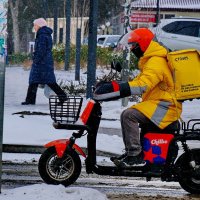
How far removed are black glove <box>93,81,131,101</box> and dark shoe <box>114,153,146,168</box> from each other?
2.19 ft

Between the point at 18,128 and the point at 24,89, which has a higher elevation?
the point at 18,128

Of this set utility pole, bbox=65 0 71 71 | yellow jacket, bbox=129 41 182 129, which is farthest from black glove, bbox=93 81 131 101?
utility pole, bbox=65 0 71 71

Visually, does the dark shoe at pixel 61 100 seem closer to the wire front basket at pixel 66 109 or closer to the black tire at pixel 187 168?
the wire front basket at pixel 66 109

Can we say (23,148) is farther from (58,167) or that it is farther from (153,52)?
(153,52)

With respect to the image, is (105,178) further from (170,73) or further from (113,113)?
(113,113)

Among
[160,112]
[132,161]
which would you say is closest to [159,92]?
[160,112]

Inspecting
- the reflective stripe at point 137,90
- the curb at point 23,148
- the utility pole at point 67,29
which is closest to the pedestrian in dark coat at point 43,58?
the curb at point 23,148

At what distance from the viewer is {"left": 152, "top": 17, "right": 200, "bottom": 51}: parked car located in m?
28.5

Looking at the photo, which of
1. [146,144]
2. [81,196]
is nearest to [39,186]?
[81,196]

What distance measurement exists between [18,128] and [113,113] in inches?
164

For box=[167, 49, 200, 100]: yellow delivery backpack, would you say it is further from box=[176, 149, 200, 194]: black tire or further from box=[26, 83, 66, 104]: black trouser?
box=[26, 83, 66, 104]: black trouser

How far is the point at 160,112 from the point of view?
7.83m

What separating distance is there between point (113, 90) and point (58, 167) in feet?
3.58

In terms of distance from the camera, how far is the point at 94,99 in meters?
7.81
